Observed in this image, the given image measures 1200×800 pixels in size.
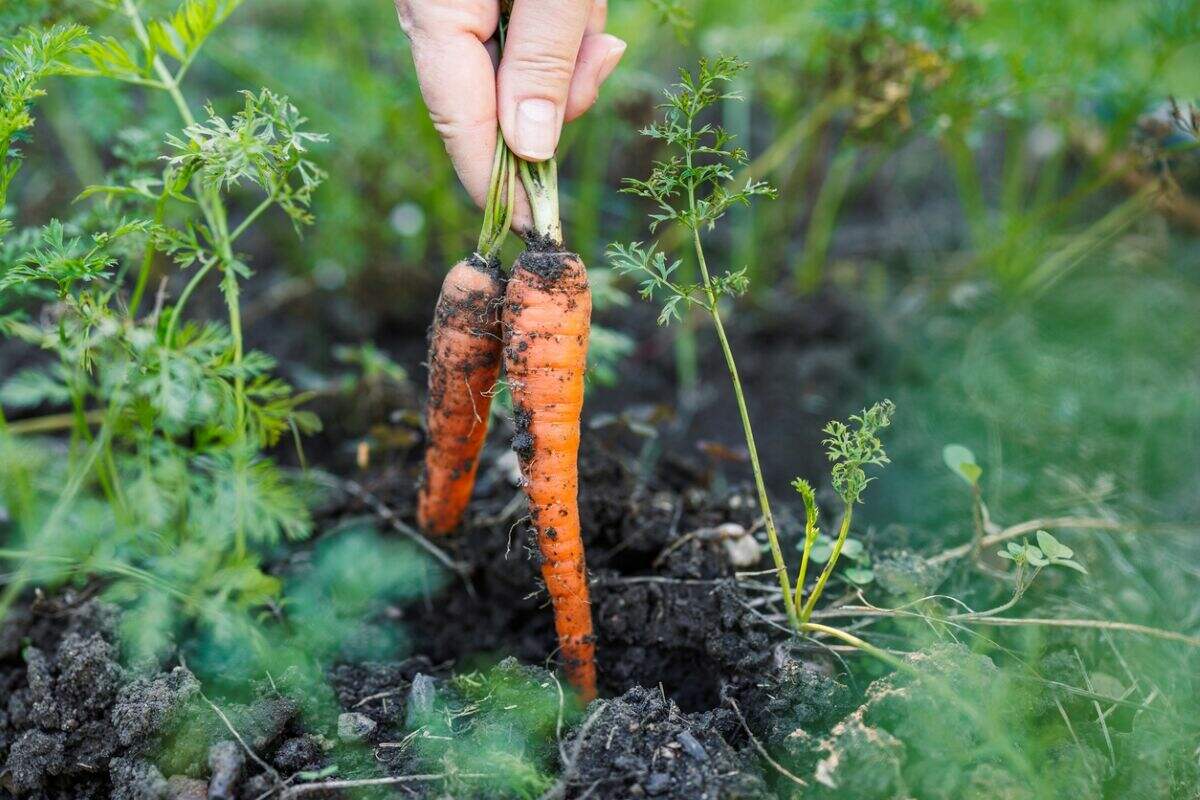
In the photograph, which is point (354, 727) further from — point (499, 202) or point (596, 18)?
point (596, 18)

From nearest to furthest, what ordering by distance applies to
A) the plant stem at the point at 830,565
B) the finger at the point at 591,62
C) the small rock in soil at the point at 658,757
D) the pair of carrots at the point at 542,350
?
the small rock in soil at the point at 658,757, the plant stem at the point at 830,565, the pair of carrots at the point at 542,350, the finger at the point at 591,62

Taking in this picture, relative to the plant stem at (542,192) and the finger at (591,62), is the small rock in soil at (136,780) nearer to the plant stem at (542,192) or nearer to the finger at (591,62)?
the plant stem at (542,192)

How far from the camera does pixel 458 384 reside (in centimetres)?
180

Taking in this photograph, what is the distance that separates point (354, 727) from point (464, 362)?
28.2 inches

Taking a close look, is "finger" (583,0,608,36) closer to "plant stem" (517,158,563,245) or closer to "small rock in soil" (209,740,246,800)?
"plant stem" (517,158,563,245)

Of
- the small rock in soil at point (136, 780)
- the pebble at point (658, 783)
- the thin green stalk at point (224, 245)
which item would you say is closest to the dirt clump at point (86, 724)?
the small rock in soil at point (136, 780)

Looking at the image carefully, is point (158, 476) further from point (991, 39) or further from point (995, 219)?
point (995, 219)

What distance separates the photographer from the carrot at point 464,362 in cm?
170

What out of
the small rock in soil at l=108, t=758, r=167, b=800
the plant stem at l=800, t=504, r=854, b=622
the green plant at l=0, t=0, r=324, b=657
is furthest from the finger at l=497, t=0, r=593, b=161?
the small rock in soil at l=108, t=758, r=167, b=800

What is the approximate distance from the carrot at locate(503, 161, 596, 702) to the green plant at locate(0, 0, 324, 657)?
43 cm

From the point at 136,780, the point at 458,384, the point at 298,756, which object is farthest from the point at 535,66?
the point at 136,780

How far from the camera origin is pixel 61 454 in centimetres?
235

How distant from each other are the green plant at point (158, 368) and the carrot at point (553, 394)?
0.43 meters

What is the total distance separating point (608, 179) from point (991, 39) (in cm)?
154
